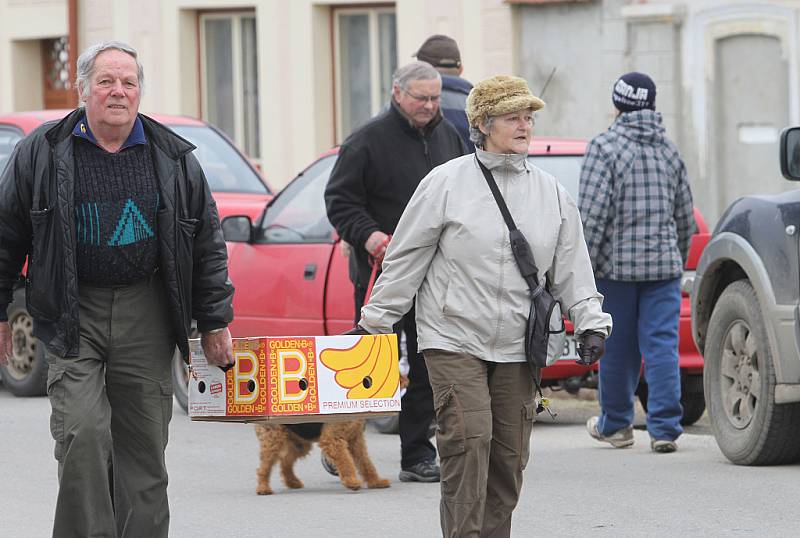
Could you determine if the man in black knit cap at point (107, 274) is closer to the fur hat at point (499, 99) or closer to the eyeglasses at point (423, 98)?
the fur hat at point (499, 99)

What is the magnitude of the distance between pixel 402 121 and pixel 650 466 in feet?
7.12

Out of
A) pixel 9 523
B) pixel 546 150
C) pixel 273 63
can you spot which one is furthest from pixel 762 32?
pixel 9 523

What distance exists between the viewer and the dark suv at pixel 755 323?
8820mm

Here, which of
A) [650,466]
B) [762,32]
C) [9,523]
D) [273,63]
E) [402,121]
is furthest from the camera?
[273,63]

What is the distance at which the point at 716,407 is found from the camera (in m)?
9.56

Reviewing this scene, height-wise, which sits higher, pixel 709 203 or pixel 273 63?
pixel 273 63

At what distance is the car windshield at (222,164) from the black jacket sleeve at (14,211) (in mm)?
7305

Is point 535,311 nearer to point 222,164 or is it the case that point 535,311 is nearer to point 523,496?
point 523,496

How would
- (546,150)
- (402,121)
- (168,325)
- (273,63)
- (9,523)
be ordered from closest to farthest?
(168,325) < (9,523) < (402,121) < (546,150) < (273,63)

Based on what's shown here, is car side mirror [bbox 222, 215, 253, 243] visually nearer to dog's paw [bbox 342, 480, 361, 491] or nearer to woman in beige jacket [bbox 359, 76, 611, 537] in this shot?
dog's paw [bbox 342, 480, 361, 491]

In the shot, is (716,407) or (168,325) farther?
(716,407)

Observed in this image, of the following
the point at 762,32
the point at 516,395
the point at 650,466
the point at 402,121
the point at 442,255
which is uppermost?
the point at 762,32

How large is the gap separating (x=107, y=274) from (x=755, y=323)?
403 cm

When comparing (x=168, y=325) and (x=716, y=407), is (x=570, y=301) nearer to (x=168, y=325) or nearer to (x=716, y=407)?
(x=168, y=325)
